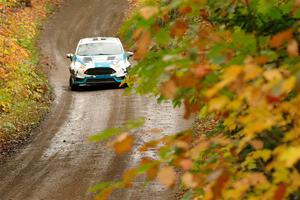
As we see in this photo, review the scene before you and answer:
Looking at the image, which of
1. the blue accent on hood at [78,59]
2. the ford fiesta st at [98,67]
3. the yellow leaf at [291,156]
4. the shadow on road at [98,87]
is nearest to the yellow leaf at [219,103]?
the yellow leaf at [291,156]

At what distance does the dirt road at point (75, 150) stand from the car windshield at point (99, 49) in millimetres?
1354

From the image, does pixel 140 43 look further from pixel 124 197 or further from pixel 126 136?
pixel 124 197

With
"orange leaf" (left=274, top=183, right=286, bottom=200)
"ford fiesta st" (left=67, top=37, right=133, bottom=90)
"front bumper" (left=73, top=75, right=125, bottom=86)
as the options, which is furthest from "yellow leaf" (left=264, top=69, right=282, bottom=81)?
"front bumper" (left=73, top=75, right=125, bottom=86)

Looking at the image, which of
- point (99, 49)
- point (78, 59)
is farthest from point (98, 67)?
point (99, 49)

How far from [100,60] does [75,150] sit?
730 centimetres

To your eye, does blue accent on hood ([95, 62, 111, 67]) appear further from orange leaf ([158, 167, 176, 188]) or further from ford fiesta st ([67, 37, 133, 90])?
orange leaf ([158, 167, 176, 188])

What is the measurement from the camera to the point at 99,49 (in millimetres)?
20828

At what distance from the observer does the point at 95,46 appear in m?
21.0

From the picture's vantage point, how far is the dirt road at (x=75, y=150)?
10492 millimetres

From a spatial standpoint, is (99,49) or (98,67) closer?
(98,67)

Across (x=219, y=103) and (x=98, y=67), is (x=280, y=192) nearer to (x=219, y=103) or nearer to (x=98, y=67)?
(x=219, y=103)

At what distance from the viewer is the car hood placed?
19984mm

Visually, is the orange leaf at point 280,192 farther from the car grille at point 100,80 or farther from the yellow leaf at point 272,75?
the car grille at point 100,80

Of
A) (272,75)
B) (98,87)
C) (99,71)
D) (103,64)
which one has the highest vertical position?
(272,75)
